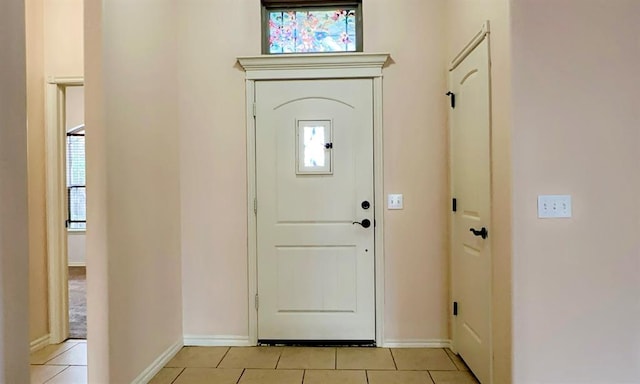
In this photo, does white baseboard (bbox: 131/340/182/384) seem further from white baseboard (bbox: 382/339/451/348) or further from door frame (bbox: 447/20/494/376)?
door frame (bbox: 447/20/494/376)

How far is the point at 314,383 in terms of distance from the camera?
2461 mm

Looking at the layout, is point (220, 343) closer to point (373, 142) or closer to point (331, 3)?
point (373, 142)

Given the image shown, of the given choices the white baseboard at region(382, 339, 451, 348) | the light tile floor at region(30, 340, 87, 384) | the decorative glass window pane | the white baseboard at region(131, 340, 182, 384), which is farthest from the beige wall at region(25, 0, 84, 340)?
the white baseboard at region(382, 339, 451, 348)

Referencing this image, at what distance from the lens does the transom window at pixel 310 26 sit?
317cm

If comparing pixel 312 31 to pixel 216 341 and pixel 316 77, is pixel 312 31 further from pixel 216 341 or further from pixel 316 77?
pixel 216 341

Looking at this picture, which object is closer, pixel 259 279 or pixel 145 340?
pixel 145 340

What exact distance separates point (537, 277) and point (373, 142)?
1.49 m

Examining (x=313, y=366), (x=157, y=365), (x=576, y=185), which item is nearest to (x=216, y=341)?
(x=157, y=365)

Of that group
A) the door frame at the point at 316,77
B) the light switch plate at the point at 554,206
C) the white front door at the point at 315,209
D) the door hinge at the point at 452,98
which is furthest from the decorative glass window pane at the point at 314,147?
the light switch plate at the point at 554,206

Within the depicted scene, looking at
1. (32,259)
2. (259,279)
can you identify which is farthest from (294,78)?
(32,259)

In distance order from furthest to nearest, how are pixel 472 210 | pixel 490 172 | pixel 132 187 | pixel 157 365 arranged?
pixel 157 365 → pixel 472 210 → pixel 132 187 → pixel 490 172

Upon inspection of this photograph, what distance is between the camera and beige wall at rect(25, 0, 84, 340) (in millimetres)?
3068

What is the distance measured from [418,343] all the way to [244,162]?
1907mm

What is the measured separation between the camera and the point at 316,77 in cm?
305
